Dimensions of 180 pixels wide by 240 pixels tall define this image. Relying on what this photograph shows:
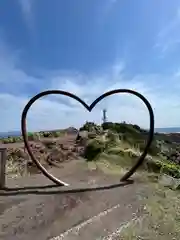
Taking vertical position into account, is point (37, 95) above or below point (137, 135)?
above

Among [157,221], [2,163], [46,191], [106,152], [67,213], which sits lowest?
[157,221]

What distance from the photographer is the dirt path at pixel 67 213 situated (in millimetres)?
5248

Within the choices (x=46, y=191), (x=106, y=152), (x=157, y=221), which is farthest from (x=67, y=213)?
(x=106, y=152)

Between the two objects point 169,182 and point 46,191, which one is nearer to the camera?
point 46,191

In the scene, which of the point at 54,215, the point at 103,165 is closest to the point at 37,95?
the point at 103,165

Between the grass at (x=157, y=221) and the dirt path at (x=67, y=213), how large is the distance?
26 centimetres

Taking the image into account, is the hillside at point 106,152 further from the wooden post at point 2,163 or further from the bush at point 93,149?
the wooden post at point 2,163

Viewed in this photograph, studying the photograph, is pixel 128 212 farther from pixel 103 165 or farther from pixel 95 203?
pixel 103 165

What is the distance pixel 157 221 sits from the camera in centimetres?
558

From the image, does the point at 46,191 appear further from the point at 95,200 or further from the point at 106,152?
the point at 106,152

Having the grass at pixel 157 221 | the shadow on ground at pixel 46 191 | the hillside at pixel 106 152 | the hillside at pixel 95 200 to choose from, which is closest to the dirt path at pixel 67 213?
the hillside at pixel 95 200

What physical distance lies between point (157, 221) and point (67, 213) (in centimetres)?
160

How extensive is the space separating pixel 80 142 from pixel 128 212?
8252 millimetres

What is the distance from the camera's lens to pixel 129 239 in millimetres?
4910
